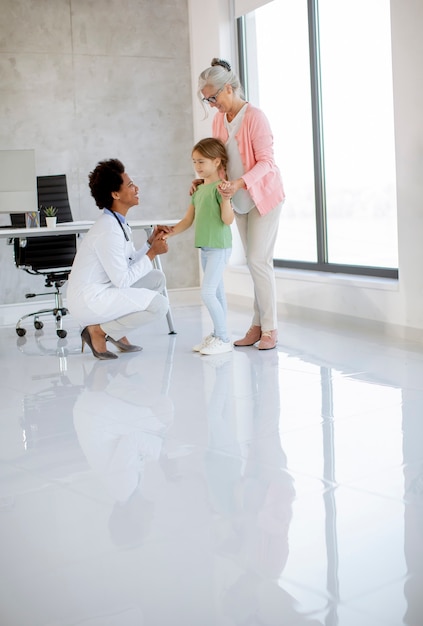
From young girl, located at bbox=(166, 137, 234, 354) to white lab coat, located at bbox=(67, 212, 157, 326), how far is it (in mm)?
374

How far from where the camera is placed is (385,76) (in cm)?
554

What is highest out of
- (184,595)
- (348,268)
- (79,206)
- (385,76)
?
(385,76)

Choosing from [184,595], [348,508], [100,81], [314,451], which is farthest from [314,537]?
[100,81]

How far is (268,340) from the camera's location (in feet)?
16.3

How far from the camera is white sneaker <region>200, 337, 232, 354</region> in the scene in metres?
4.87

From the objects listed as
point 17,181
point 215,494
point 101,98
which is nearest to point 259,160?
point 17,181

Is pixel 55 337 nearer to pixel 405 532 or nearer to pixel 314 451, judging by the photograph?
pixel 314 451

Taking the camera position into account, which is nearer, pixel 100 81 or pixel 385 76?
pixel 385 76

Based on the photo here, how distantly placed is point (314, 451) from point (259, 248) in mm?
2133

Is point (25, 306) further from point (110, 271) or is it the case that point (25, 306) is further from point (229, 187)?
point (229, 187)

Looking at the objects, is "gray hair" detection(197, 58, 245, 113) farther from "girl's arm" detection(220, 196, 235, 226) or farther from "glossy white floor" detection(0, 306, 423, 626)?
"glossy white floor" detection(0, 306, 423, 626)

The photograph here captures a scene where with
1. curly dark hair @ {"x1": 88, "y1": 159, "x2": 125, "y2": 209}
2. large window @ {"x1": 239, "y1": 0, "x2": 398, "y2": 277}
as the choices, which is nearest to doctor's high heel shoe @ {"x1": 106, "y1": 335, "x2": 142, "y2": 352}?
curly dark hair @ {"x1": 88, "y1": 159, "x2": 125, "y2": 209}

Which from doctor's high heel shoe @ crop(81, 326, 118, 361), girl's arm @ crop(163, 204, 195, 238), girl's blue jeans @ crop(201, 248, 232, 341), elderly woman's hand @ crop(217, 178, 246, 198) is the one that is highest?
elderly woman's hand @ crop(217, 178, 246, 198)

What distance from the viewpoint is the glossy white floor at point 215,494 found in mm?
1874
